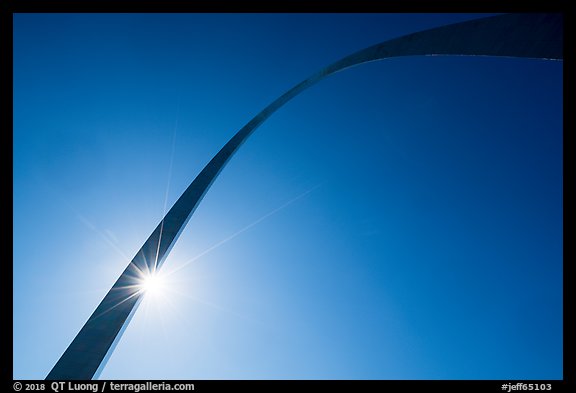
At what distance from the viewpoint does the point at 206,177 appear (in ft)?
30.7

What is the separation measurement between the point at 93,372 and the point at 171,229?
3.58m

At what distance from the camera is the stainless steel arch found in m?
4.59

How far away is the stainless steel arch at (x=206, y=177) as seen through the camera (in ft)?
15.0

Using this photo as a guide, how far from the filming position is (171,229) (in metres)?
8.06
